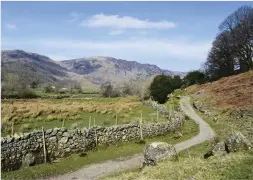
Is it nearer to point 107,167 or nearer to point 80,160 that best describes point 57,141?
point 80,160

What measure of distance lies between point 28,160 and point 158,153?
28.7 feet

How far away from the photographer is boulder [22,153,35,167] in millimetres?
25078

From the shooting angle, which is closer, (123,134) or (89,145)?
(89,145)

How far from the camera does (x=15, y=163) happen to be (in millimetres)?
24656

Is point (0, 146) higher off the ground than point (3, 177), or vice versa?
point (0, 146)

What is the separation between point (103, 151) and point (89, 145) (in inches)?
48.0

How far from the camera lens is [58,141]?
1121 inches

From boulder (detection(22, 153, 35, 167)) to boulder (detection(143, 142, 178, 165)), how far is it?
780cm

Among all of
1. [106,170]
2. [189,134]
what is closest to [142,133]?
[189,134]

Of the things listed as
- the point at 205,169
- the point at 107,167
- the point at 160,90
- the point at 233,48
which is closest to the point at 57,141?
the point at 107,167

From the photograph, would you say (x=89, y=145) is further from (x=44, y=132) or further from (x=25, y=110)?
(x=25, y=110)

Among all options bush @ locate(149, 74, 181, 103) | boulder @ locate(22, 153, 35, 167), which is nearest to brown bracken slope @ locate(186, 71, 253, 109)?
bush @ locate(149, 74, 181, 103)

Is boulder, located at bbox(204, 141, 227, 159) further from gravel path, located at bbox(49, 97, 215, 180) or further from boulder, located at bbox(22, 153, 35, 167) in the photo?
boulder, located at bbox(22, 153, 35, 167)

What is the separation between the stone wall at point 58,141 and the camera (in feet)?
80.5
